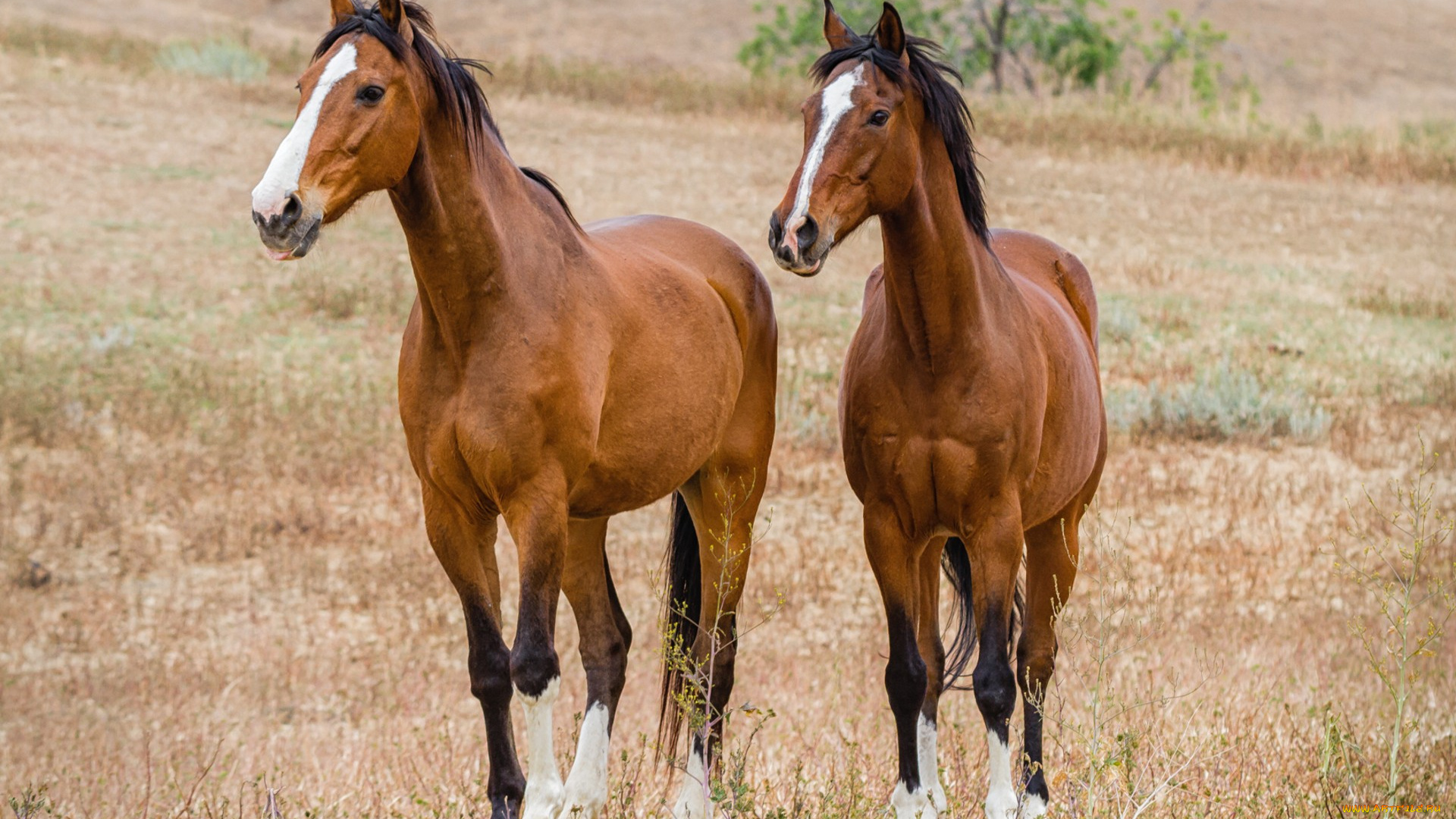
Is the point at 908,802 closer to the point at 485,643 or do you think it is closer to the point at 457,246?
the point at 485,643

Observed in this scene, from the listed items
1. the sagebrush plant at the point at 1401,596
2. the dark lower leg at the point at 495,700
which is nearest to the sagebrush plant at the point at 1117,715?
the sagebrush plant at the point at 1401,596

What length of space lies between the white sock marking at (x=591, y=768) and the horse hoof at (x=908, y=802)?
36.6 inches

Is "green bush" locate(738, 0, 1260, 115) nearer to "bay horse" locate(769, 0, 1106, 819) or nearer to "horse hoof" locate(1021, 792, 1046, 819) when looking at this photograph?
"bay horse" locate(769, 0, 1106, 819)

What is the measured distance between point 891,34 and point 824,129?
404 millimetres

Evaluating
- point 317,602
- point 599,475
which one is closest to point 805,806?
point 599,475

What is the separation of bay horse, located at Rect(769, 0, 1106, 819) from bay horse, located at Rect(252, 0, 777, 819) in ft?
1.94

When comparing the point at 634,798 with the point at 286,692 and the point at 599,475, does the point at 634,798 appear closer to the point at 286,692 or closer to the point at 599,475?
the point at 599,475

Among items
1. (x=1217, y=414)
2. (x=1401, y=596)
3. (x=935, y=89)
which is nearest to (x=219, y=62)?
(x=1217, y=414)

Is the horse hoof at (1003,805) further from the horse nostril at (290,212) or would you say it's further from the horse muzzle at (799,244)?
the horse nostril at (290,212)

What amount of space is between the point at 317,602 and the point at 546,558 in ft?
15.4

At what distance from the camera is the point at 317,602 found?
321 inches

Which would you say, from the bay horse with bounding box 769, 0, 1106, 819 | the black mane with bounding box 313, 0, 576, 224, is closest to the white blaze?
the bay horse with bounding box 769, 0, 1106, 819

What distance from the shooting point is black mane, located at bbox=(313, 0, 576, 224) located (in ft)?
12.2

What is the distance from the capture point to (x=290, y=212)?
3.38m
